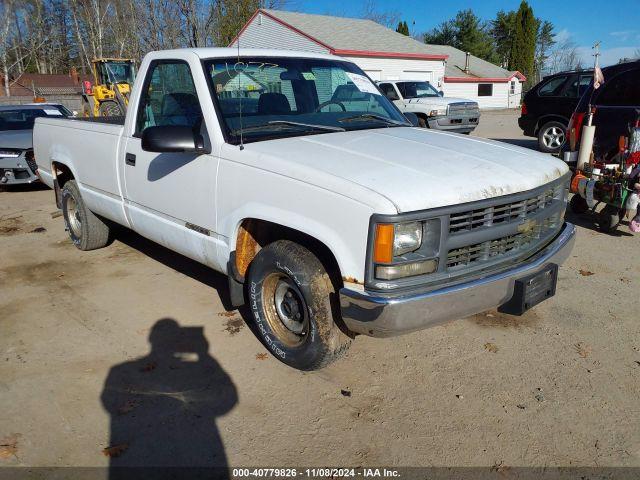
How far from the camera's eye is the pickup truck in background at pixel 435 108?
51.8 ft

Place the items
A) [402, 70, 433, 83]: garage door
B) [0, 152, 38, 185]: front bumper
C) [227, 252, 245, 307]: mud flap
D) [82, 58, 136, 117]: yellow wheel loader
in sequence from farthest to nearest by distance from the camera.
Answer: [402, 70, 433, 83]: garage door → [82, 58, 136, 117]: yellow wheel loader → [0, 152, 38, 185]: front bumper → [227, 252, 245, 307]: mud flap

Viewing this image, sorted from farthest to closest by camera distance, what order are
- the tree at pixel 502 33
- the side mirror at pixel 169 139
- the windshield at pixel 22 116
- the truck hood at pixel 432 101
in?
1. the tree at pixel 502 33
2. the truck hood at pixel 432 101
3. the windshield at pixel 22 116
4. the side mirror at pixel 169 139

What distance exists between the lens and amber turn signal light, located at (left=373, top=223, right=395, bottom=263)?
2566 millimetres

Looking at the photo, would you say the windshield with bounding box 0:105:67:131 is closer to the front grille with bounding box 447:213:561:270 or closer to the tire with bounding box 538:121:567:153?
the front grille with bounding box 447:213:561:270

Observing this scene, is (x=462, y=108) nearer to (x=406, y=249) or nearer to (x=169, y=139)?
(x=169, y=139)

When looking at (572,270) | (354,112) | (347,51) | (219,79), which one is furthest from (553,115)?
(347,51)

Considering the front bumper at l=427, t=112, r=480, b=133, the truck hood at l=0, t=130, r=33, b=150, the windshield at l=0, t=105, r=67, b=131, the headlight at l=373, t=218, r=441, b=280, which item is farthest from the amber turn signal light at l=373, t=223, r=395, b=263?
the front bumper at l=427, t=112, r=480, b=133

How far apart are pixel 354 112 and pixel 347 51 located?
25402 mm

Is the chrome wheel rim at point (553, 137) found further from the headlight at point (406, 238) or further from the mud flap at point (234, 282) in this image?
the headlight at point (406, 238)

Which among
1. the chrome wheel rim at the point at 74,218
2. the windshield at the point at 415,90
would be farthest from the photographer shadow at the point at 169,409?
the windshield at the point at 415,90

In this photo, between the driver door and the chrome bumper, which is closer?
the chrome bumper

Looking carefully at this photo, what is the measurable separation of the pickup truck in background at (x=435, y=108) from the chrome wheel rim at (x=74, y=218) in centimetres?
1096

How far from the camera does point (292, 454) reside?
273 centimetres

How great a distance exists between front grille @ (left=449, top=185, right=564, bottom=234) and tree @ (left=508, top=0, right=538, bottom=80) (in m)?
56.0
